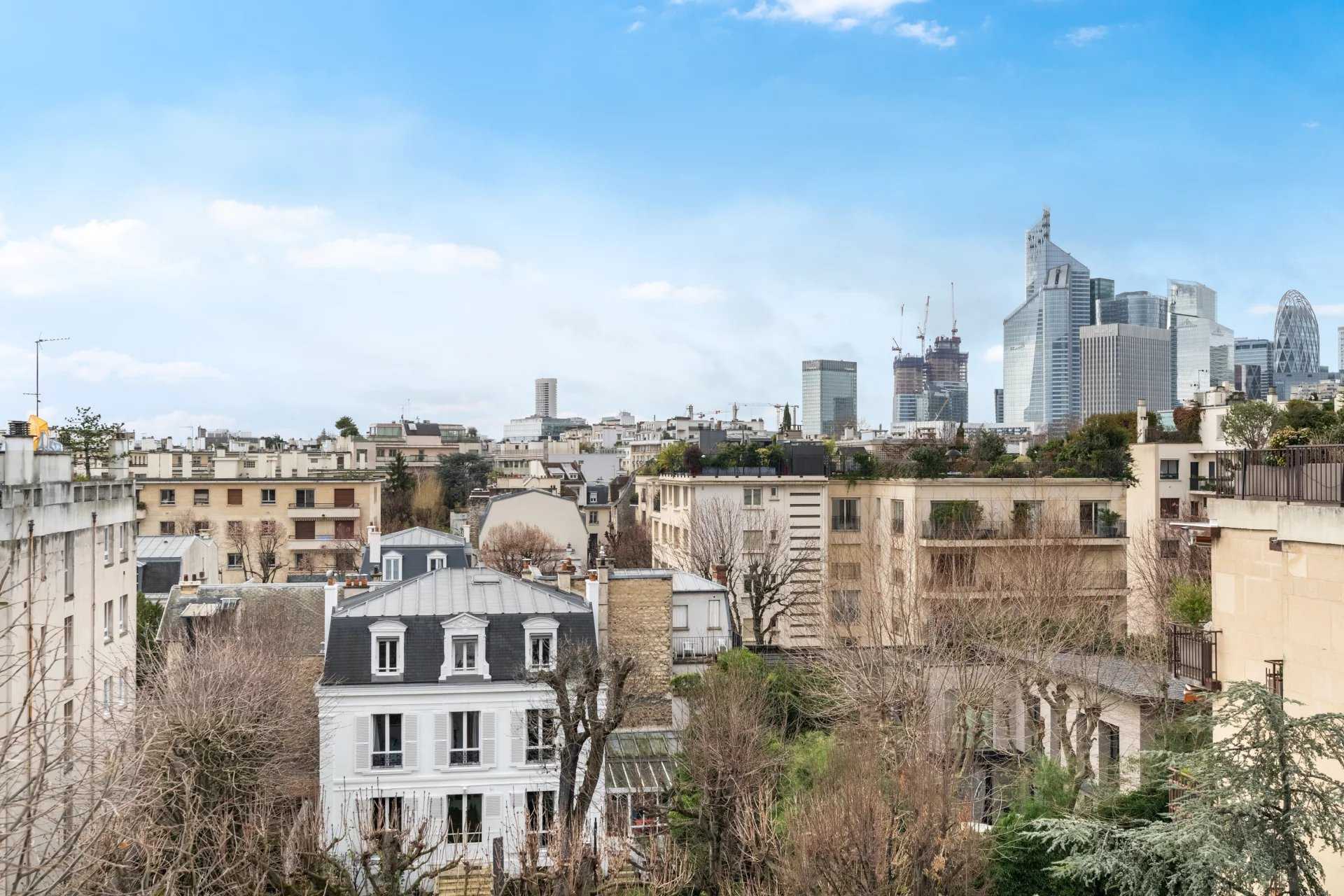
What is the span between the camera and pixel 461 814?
26.0 metres

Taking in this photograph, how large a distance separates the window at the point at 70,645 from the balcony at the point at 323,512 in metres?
43.6

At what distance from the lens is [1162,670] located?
24078 mm

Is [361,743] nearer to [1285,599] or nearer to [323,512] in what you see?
[1285,599]

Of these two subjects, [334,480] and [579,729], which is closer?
[579,729]

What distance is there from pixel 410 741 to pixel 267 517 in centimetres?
4401

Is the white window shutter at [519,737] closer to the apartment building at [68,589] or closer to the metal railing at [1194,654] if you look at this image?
the apartment building at [68,589]

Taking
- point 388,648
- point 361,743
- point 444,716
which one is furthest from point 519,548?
point 361,743

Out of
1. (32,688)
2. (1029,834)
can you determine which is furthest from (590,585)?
(32,688)

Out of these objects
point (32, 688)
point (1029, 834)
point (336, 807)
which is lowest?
point (336, 807)

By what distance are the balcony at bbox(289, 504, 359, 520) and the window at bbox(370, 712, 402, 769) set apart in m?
43.4

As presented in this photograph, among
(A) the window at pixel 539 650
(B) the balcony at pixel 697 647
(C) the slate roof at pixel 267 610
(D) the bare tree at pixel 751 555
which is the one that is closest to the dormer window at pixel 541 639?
(A) the window at pixel 539 650

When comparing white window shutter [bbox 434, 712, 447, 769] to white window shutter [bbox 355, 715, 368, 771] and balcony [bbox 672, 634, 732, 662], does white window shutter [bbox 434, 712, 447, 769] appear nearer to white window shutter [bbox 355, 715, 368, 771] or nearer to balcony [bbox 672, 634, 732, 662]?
white window shutter [bbox 355, 715, 368, 771]

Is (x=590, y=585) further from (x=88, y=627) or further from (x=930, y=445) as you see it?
(x=930, y=445)

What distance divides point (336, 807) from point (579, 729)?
561 cm
